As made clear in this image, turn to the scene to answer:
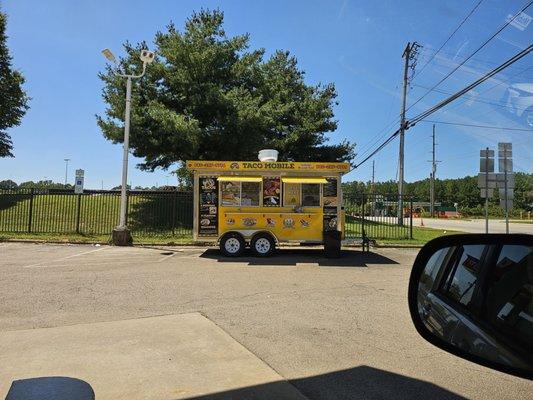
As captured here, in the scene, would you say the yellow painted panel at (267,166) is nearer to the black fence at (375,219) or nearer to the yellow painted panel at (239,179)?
the yellow painted panel at (239,179)

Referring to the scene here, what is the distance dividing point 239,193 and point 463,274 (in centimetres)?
1311

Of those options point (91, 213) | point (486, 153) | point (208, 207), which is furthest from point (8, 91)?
point (486, 153)

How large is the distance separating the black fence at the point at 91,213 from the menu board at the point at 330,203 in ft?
27.9

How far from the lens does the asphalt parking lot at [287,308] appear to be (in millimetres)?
4516

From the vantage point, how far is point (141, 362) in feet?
15.7

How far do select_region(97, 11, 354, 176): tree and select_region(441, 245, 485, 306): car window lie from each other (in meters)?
20.9

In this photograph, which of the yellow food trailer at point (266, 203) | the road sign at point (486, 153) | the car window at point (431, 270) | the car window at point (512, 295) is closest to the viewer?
the car window at point (512, 295)

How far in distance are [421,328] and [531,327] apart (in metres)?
0.72

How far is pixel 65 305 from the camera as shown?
753 centimetres

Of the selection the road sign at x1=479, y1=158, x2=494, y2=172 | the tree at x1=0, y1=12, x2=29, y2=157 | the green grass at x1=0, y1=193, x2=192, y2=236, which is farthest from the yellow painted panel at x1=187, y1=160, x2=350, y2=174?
the tree at x1=0, y1=12, x2=29, y2=157

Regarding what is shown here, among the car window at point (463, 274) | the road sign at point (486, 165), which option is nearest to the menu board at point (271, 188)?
the road sign at point (486, 165)

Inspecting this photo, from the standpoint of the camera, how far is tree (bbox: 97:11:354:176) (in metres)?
23.4

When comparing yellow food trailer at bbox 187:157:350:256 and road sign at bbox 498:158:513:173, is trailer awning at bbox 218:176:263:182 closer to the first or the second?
yellow food trailer at bbox 187:157:350:256

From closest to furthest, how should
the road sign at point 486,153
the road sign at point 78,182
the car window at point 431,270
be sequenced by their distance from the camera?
1. the car window at point 431,270
2. the road sign at point 486,153
3. the road sign at point 78,182
